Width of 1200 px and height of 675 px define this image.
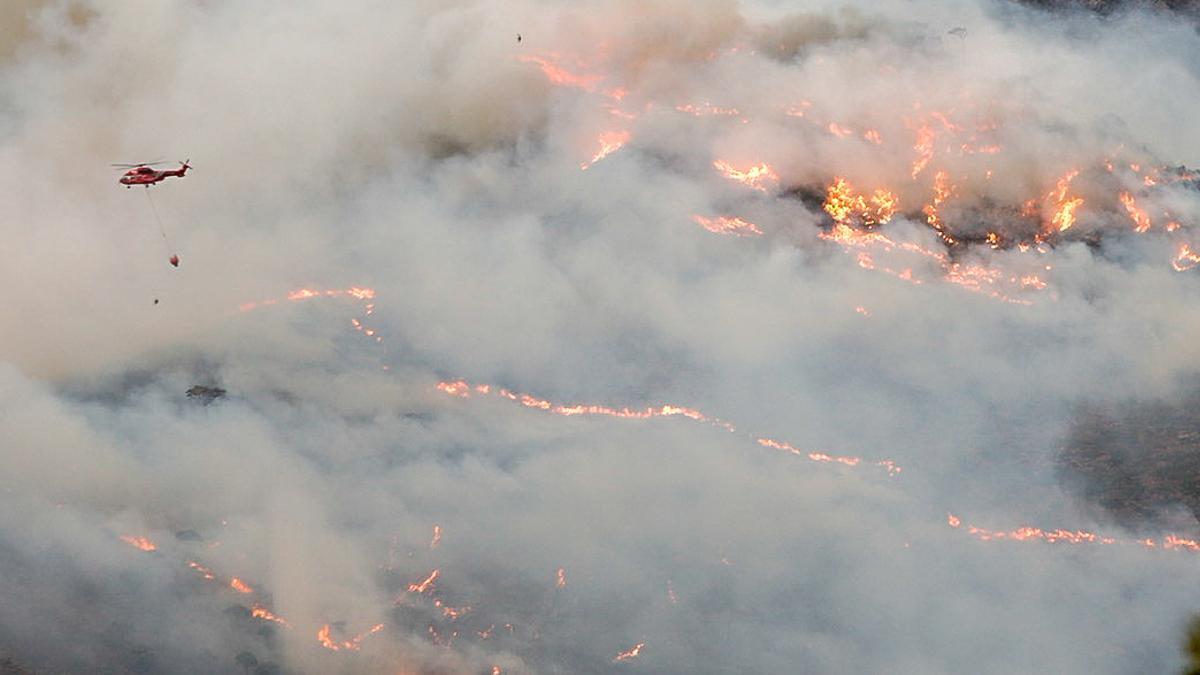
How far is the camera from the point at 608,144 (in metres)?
138

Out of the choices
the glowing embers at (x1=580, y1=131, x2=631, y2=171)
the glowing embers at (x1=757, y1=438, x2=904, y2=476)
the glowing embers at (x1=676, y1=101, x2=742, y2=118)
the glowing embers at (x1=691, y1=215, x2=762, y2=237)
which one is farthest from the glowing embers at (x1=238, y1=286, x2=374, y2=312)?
the glowing embers at (x1=757, y1=438, x2=904, y2=476)

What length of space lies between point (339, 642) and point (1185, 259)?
5178 cm

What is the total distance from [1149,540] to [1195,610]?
16.3 ft

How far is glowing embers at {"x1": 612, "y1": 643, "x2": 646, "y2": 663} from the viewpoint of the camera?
106438mm

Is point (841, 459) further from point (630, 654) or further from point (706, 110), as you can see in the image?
point (706, 110)

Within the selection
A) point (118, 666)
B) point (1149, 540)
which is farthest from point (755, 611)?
point (118, 666)

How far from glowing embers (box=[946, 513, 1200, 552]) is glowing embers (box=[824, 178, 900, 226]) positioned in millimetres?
23028

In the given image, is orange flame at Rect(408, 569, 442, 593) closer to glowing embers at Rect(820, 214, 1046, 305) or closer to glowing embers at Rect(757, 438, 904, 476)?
glowing embers at Rect(757, 438, 904, 476)

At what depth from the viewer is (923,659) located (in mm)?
108188

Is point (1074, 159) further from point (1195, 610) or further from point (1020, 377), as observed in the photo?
point (1195, 610)

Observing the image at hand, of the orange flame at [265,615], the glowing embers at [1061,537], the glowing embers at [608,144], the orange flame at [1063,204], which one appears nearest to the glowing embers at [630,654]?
the orange flame at [265,615]

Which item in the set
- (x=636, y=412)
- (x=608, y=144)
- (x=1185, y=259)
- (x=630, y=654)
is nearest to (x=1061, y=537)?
(x=1185, y=259)

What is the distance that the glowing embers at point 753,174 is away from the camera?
134500 mm

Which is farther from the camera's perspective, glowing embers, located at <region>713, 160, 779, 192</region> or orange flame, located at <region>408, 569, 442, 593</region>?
glowing embers, located at <region>713, 160, 779, 192</region>
